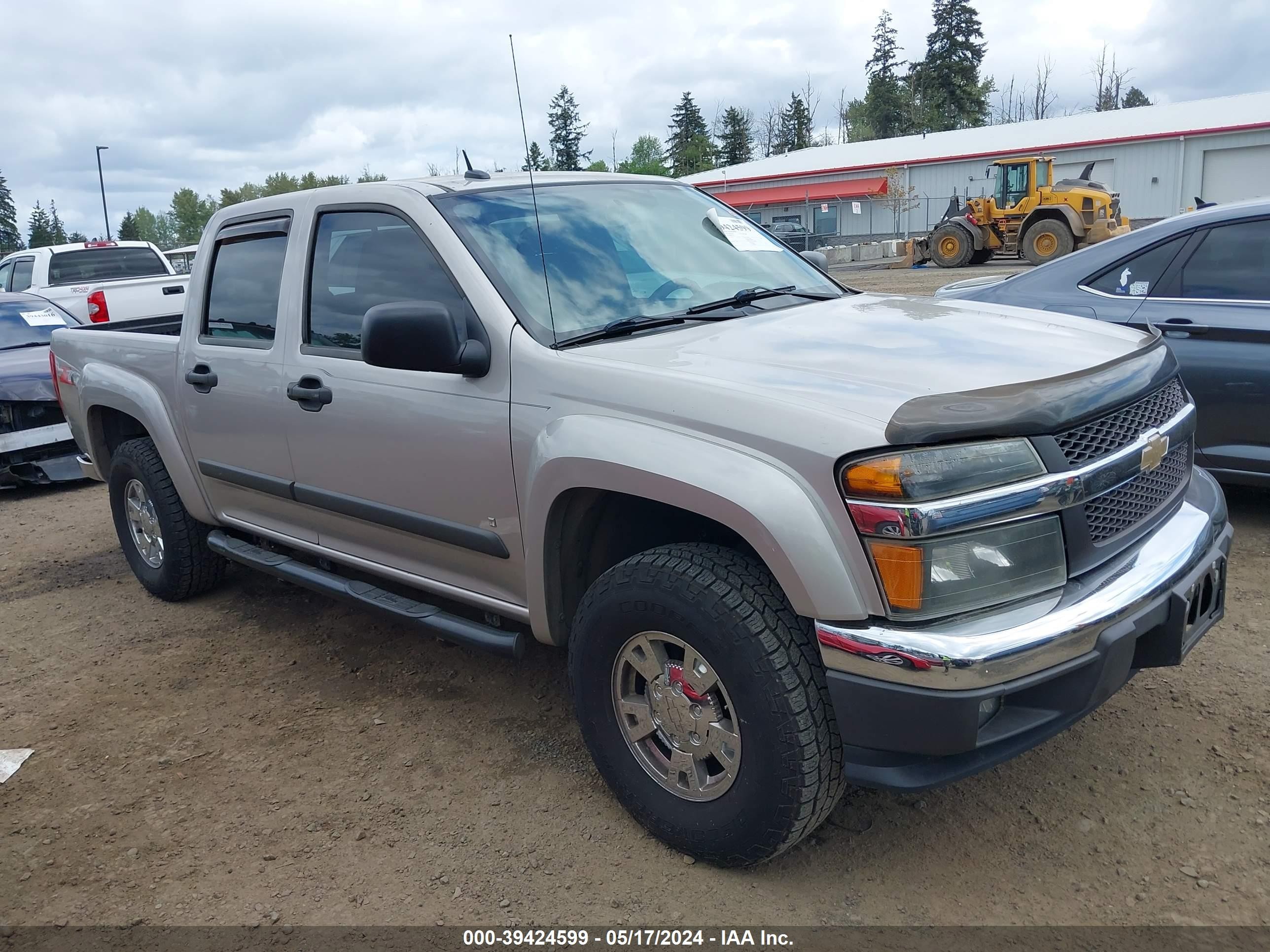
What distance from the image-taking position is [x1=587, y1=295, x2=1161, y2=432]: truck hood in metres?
2.46

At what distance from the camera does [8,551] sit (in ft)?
21.3

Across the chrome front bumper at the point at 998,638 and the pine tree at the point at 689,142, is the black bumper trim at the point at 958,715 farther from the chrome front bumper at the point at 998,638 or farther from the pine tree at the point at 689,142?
the pine tree at the point at 689,142

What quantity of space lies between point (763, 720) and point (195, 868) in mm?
1749

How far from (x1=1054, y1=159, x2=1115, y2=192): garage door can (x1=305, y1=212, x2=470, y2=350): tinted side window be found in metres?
40.2

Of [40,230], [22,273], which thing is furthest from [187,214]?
[22,273]

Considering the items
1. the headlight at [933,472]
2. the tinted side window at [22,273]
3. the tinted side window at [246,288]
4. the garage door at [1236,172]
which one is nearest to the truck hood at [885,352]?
the headlight at [933,472]

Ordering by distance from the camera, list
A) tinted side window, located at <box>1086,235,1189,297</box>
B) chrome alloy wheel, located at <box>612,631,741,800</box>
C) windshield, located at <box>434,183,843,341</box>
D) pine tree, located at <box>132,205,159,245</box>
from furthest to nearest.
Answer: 1. pine tree, located at <box>132,205,159,245</box>
2. tinted side window, located at <box>1086,235,1189,297</box>
3. windshield, located at <box>434,183,843,341</box>
4. chrome alloy wheel, located at <box>612,631,741,800</box>

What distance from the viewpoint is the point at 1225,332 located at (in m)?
4.75

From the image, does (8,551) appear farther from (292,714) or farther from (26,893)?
(26,893)

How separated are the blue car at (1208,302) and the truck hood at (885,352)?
1.81 meters

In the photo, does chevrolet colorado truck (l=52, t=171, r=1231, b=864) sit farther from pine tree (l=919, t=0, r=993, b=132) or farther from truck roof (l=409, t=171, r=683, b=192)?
pine tree (l=919, t=0, r=993, b=132)

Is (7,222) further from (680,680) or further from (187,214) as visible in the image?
(680,680)

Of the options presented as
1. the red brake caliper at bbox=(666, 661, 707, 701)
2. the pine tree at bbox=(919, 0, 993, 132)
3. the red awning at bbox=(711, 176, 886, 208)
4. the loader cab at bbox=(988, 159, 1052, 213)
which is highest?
the pine tree at bbox=(919, 0, 993, 132)

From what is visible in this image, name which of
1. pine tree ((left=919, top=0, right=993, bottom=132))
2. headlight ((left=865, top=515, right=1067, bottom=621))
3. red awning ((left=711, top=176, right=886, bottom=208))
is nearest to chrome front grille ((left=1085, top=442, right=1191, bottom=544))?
headlight ((left=865, top=515, right=1067, bottom=621))
